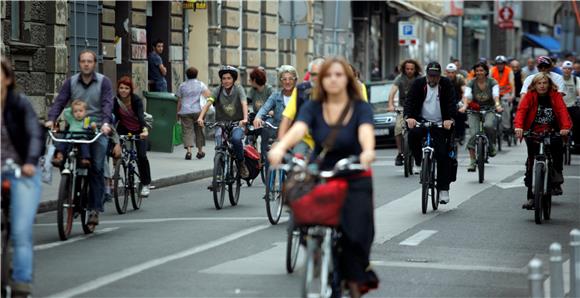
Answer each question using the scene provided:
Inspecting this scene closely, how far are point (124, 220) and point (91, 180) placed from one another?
5.52 feet

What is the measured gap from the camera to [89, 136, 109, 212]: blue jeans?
13898 mm

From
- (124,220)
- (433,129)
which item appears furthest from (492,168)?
(124,220)

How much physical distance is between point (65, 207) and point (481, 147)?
8.74 metres

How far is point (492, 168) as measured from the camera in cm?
2373

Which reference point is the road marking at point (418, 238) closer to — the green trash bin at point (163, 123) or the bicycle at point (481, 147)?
the bicycle at point (481, 147)

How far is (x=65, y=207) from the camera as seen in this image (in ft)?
44.1

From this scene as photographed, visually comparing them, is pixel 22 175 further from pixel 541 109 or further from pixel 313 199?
pixel 541 109

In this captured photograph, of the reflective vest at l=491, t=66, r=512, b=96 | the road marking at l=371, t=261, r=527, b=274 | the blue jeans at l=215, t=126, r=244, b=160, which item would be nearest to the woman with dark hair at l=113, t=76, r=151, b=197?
the blue jeans at l=215, t=126, r=244, b=160

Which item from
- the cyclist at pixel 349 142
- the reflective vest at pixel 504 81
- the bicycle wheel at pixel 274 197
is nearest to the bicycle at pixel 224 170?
the bicycle wheel at pixel 274 197

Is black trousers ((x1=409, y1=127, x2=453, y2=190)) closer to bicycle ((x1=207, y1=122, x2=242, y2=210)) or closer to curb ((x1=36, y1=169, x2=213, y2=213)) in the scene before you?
bicycle ((x1=207, y1=122, x2=242, y2=210))

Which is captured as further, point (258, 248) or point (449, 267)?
point (258, 248)

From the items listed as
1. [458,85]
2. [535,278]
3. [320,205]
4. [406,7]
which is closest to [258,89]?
[458,85]

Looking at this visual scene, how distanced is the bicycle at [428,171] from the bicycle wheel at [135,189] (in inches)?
124

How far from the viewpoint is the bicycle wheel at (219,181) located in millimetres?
16344
